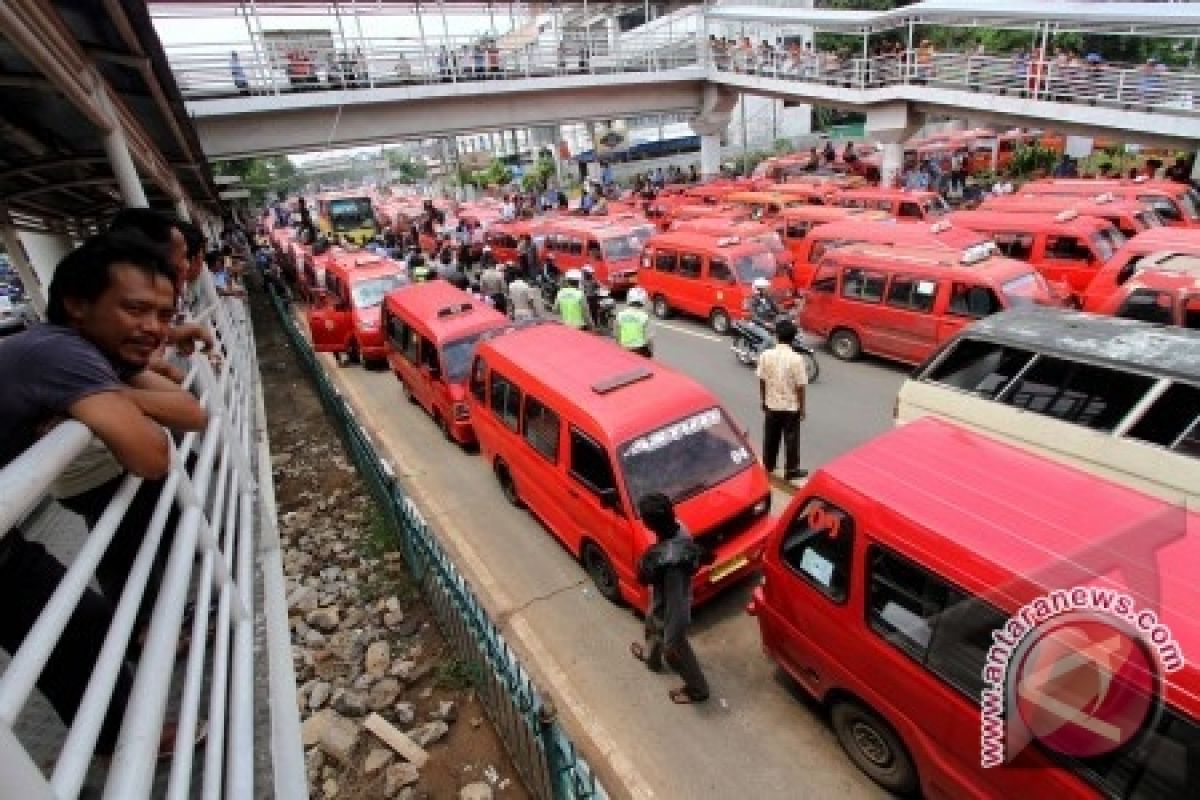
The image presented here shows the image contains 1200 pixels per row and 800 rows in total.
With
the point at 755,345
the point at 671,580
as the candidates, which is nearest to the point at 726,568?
the point at 671,580

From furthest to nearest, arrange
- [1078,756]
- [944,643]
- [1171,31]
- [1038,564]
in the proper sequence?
1. [1171,31]
2. [944,643]
3. [1038,564]
4. [1078,756]

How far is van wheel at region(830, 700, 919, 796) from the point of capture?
3.95 meters

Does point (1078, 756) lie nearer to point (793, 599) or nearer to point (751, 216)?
point (793, 599)

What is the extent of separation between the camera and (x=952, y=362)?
704cm

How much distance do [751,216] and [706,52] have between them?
469 inches

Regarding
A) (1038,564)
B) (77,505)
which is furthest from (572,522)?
(77,505)

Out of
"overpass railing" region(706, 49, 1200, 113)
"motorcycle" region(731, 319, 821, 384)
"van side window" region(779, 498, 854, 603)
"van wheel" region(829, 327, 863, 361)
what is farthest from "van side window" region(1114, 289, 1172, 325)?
"overpass railing" region(706, 49, 1200, 113)

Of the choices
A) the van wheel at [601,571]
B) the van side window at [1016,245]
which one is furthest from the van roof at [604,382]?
the van side window at [1016,245]

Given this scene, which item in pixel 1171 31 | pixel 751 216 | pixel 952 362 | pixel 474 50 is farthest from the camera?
pixel 474 50

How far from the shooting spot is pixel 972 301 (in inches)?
381

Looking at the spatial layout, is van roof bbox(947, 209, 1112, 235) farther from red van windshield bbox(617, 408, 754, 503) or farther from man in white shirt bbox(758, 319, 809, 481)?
red van windshield bbox(617, 408, 754, 503)

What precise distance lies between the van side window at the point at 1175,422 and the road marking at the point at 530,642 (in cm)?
495

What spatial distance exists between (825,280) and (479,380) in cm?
673

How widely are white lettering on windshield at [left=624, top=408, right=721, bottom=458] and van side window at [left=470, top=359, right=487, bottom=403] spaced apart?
292 cm
